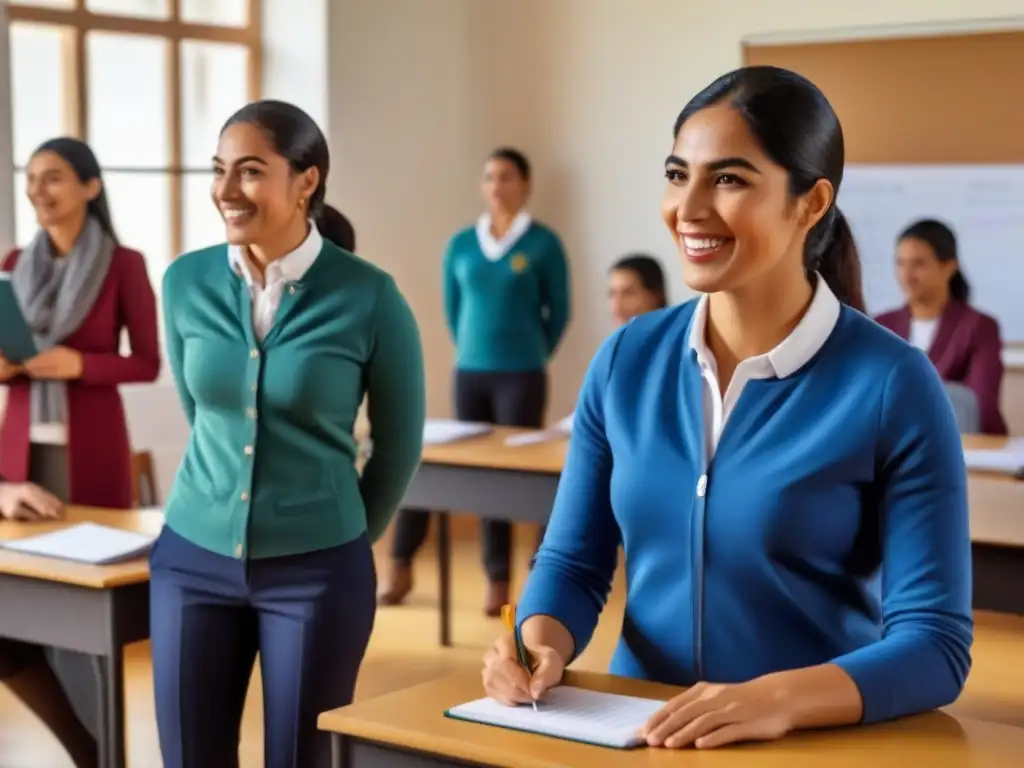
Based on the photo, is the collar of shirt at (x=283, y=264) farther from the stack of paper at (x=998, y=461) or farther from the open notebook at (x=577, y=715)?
the stack of paper at (x=998, y=461)

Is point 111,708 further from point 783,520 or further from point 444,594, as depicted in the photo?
point 444,594

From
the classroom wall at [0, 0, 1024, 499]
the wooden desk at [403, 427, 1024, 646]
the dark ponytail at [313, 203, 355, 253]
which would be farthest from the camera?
the classroom wall at [0, 0, 1024, 499]

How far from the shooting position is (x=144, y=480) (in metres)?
5.77

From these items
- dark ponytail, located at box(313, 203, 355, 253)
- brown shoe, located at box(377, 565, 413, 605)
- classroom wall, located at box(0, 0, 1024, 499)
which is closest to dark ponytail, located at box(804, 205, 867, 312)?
dark ponytail, located at box(313, 203, 355, 253)

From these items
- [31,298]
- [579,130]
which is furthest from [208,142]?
[31,298]

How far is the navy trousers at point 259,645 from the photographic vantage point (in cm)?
252

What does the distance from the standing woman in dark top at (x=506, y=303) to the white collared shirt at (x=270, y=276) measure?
12.3 ft

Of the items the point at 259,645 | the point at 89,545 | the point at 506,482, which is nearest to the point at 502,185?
the point at 506,482

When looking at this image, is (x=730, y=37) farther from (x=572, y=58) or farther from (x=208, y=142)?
(x=208, y=142)

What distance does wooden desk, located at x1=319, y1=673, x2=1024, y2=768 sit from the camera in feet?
5.45

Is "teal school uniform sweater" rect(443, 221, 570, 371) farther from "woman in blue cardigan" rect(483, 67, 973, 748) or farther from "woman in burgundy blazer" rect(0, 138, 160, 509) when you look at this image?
"woman in blue cardigan" rect(483, 67, 973, 748)

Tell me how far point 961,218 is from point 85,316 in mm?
3642

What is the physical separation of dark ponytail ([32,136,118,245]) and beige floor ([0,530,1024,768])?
1114 mm

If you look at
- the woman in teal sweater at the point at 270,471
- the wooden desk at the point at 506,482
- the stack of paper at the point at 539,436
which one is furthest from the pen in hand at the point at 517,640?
the stack of paper at the point at 539,436
